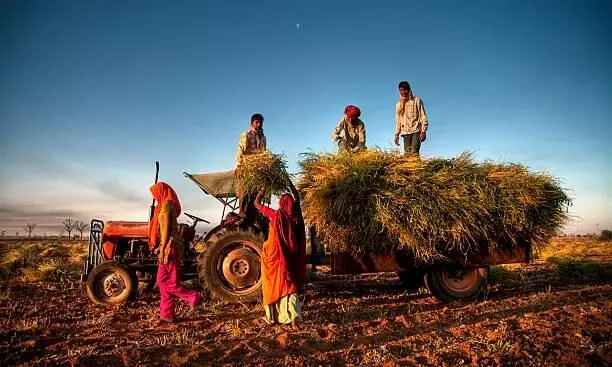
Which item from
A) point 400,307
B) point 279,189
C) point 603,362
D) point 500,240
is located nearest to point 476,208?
point 500,240

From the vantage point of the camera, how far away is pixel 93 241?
6805 mm

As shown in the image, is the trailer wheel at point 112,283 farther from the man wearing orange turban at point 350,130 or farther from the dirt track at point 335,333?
the man wearing orange turban at point 350,130

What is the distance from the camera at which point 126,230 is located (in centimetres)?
686

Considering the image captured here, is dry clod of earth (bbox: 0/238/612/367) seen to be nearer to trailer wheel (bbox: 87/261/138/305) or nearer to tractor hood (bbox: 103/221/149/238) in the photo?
trailer wheel (bbox: 87/261/138/305)

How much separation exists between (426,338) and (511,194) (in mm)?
2544

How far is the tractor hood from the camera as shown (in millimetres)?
6812

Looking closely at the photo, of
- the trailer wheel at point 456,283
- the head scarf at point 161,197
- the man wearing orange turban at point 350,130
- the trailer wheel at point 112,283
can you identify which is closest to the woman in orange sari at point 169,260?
the head scarf at point 161,197

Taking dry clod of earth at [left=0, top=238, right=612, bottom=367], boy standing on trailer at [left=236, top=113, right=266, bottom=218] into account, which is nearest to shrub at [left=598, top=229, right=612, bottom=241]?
dry clod of earth at [left=0, top=238, right=612, bottom=367]

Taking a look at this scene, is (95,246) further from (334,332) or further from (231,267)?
(334,332)

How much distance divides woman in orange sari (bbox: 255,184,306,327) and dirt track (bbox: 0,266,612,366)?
23 cm

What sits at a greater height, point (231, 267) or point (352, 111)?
point (352, 111)

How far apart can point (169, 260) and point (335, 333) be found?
2.41 meters

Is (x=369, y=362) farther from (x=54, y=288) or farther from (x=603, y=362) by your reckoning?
(x=54, y=288)

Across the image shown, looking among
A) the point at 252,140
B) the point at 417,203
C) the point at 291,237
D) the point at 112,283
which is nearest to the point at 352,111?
the point at 252,140
